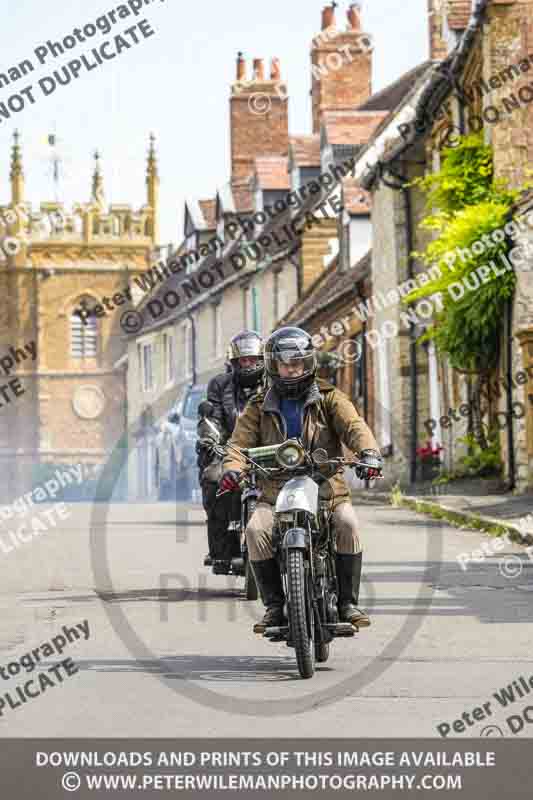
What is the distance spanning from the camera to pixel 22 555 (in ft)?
57.0

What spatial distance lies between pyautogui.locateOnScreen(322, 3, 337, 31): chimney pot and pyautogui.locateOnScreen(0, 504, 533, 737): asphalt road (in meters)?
33.0

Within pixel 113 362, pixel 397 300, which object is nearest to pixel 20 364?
pixel 113 362

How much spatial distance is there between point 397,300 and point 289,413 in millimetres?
24505

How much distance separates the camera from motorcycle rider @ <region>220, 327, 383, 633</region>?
28.1 ft

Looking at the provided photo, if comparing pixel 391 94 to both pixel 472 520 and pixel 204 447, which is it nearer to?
pixel 472 520

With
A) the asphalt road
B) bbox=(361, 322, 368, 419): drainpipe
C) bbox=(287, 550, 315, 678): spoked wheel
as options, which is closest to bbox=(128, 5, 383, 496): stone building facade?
bbox=(361, 322, 368, 419): drainpipe

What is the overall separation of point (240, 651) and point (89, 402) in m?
84.3

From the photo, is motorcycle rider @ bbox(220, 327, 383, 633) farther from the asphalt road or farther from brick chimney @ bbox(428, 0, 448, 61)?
brick chimney @ bbox(428, 0, 448, 61)

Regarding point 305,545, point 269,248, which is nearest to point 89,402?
point 269,248

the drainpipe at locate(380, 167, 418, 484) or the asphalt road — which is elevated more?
the drainpipe at locate(380, 167, 418, 484)

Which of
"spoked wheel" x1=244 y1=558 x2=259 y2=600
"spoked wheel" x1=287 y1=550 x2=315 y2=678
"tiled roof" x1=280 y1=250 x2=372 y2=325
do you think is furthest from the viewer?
"tiled roof" x1=280 y1=250 x2=372 y2=325

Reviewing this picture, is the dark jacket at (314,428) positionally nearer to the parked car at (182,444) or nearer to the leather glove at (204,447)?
the leather glove at (204,447)

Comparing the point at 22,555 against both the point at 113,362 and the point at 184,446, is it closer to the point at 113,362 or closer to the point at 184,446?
the point at 184,446

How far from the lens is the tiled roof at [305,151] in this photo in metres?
45.8
